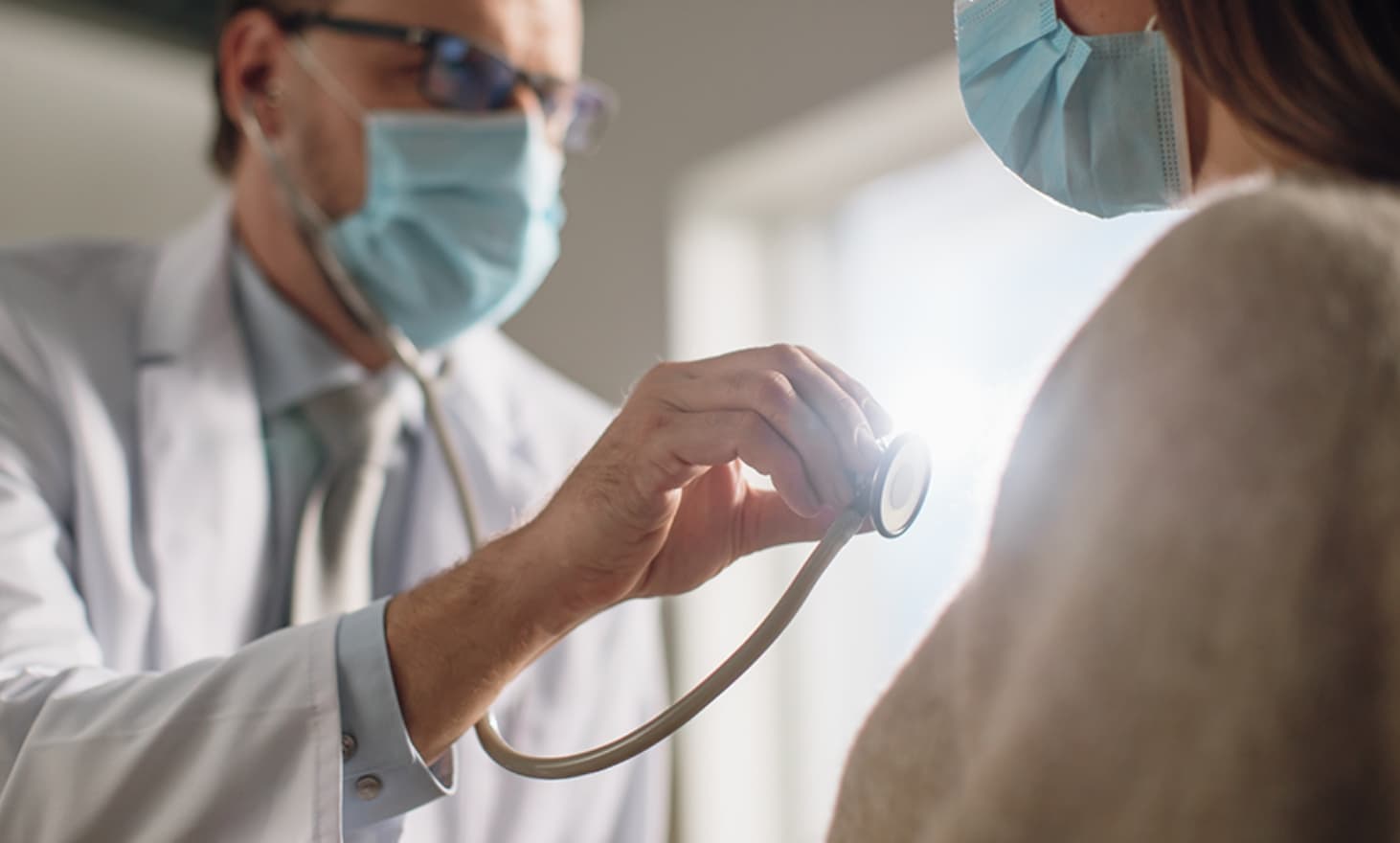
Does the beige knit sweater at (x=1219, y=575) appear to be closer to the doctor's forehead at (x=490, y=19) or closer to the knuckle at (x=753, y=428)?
the knuckle at (x=753, y=428)

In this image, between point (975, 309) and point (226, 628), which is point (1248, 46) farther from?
point (975, 309)

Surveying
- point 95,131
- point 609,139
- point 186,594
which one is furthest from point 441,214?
point 95,131

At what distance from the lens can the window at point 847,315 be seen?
1.84 m

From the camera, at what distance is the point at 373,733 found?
0.77 m

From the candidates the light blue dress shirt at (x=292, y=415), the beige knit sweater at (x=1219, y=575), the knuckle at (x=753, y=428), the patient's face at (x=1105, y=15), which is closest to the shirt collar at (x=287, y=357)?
the light blue dress shirt at (x=292, y=415)

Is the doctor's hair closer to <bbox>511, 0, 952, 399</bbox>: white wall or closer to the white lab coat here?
the white lab coat

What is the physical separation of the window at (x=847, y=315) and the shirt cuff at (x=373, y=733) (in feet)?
3.58

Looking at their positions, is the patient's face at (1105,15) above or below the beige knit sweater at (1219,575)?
above

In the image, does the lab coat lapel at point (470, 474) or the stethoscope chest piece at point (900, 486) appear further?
the lab coat lapel at point (470, 474)

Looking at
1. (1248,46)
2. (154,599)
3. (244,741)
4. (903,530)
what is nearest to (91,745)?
(244,741)

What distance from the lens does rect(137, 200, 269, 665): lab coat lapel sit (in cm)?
107

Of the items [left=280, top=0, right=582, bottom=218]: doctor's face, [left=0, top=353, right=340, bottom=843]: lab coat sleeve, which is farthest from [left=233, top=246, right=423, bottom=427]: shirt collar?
[left=0, top=353, right=340, bottom=843]: lab coat sleeve

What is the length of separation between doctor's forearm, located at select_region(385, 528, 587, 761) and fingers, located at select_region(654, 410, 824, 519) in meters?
0.13

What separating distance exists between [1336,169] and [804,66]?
142 centimetres
